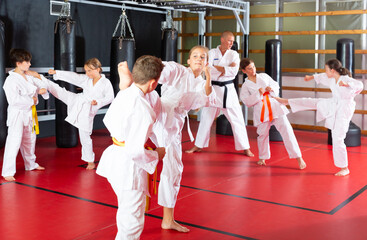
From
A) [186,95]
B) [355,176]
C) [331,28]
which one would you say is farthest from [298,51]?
[186,95]

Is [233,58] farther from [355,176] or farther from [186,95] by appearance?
[186,95]

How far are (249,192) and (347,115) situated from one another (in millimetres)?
1390

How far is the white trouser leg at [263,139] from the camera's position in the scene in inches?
209

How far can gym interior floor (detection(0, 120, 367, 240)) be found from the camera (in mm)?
3338

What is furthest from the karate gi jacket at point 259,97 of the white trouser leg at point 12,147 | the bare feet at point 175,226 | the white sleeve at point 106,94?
the white trouser leg at point 12,147

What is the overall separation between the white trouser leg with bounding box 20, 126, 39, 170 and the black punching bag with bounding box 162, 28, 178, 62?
3.47 meters

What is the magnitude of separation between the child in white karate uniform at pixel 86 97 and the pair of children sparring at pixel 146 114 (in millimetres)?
11

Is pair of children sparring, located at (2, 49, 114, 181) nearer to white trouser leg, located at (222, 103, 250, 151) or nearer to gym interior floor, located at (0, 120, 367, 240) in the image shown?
gym interior floor, located at (0, 120, 367, 240)

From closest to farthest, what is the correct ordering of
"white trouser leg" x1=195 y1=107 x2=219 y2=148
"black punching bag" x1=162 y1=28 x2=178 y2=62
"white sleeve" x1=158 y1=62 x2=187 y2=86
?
"white sleeve" x1=158 y1=62 x2=187 y2=86, "white trouser leg" x1=195 y1=107 x2=219 y2=148, "black punching bag" x1=162 y1=28 x2=178 y2=62

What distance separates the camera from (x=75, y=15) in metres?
7.40

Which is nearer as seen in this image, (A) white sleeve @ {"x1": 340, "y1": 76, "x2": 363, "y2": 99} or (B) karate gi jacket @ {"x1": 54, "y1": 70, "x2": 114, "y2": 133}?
(A) white sleeve @ {"x1": 340, "y1": 76, "x2": 363, "y2": 99}

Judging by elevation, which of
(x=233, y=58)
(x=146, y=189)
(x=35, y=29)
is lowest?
(x=146, y=189)

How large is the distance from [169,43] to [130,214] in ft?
18.7

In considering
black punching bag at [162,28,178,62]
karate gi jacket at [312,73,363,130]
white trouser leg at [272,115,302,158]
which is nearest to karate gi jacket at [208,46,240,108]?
white trouser leg at [272,115,302,158]
